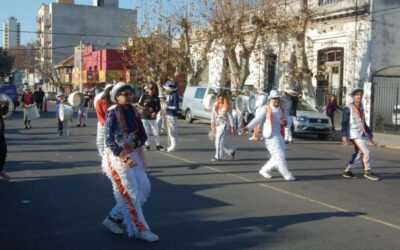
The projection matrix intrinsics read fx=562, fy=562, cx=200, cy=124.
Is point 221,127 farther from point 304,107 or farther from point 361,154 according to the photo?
point 304,107

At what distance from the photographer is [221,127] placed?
1325 cm

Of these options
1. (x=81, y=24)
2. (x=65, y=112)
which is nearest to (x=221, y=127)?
(x=65, y=112)

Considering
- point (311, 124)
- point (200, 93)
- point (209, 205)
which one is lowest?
point (209, 205)

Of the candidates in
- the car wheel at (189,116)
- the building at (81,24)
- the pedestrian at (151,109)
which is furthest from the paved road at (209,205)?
the building at (81,24)

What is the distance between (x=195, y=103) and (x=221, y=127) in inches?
580

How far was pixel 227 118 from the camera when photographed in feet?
43.7

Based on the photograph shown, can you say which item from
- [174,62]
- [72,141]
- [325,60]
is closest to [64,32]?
[174,62]

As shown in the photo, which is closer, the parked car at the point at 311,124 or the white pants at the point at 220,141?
the white pants at the point at 220,141

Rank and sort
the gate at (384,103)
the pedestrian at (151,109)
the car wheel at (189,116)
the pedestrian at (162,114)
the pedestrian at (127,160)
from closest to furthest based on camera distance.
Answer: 1. the pedestrian at (127,160)
2. the pedestrian at (151,109)
3. the pedestrian at (162,114)
4. the gate at (384,103)
5. the car wheel at (189,116)

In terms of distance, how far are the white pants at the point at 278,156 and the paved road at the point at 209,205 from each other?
215mm

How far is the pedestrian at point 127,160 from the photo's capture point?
613 centimetres

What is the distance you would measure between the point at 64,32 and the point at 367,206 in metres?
92.9

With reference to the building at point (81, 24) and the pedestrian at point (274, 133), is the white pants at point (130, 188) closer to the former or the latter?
the pedestrian at point (274, 133)

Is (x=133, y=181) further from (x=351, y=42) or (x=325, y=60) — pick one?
(x=325, y=60)
